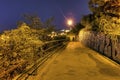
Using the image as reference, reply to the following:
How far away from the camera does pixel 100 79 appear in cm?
969

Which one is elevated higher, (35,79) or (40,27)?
(40,27)

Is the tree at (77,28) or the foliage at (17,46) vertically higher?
the tree at (77,28)

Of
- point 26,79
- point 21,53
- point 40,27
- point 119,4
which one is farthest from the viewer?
point 40,27

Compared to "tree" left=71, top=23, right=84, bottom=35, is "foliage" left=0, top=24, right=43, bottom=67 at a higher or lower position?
lower

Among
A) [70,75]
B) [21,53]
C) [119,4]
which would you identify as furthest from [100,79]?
[119,4]

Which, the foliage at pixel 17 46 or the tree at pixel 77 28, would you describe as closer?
the foliage at pixel 17 46

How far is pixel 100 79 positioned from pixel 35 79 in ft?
8.86

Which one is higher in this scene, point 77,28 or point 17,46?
point 77,28

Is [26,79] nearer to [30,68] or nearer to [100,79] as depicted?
[30,68]

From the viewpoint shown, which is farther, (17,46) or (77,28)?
(77,28)

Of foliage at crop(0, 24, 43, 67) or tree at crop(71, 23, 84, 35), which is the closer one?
foliage at crop(0, 24, 43, 67)

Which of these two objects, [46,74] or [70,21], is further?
[70,21]

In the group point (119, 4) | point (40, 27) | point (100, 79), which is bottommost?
point (100, 79)

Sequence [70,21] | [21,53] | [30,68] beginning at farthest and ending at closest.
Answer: [70,21], [21,53], [30,68]
